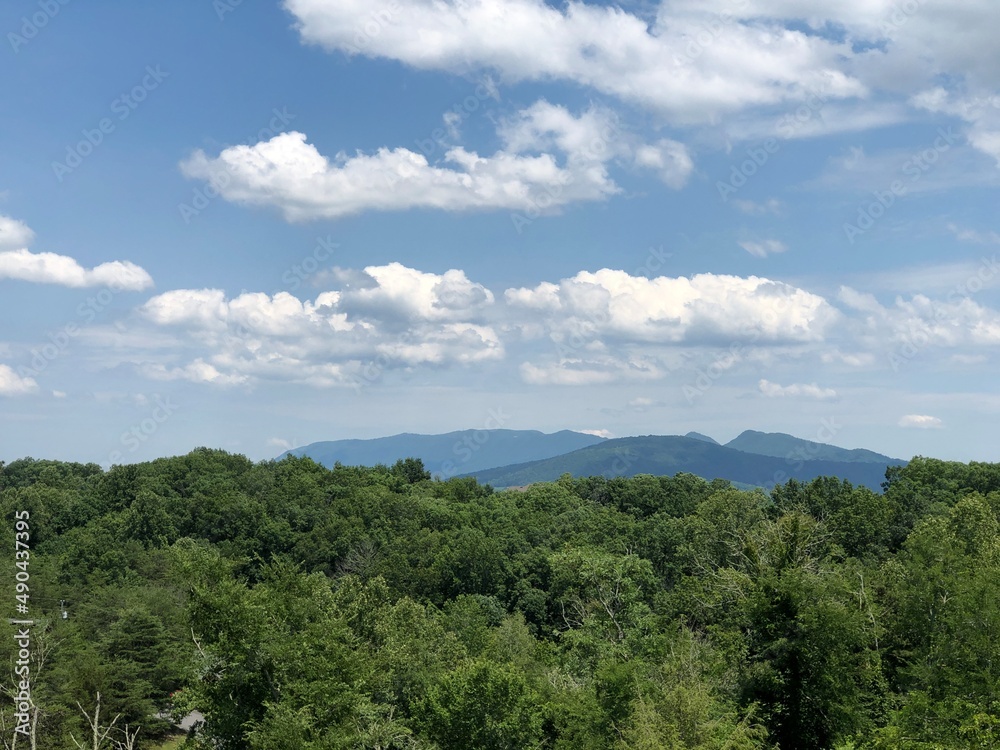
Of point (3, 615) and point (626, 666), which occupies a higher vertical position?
point (626, 666)

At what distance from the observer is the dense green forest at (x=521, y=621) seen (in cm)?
2316

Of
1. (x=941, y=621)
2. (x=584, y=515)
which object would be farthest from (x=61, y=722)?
(x=584, y=515)

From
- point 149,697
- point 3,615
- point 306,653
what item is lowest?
point 149,697

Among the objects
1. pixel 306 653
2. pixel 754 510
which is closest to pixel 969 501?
pixel 754 510

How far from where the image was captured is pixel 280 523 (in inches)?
3477

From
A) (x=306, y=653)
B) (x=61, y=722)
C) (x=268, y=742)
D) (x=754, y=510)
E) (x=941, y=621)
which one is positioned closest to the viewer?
(x=268, y=742)

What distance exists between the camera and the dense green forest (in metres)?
23.2

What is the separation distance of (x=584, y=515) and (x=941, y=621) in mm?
54154

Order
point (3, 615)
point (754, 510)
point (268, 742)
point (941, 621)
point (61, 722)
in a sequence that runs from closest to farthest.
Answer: point (268, 742) → point (941, 621) → point (61, 722) → point (3, 615) → point (754, 510)

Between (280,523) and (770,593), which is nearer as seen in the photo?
(770,593)

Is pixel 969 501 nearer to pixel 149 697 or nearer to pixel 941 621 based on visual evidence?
pixel 941 621

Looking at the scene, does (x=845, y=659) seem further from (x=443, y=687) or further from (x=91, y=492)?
(x=91, y=492)

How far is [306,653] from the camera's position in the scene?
23.0 m

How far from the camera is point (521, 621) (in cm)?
5478
